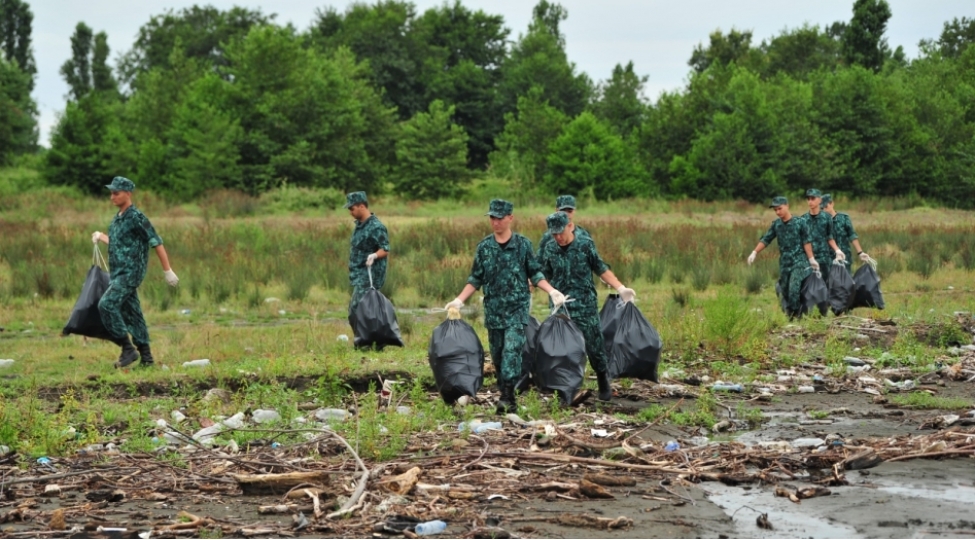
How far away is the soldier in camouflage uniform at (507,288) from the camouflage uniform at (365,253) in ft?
11.4

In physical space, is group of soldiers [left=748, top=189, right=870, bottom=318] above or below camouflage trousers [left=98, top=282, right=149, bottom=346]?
above

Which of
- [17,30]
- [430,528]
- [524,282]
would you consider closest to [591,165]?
[524,282]

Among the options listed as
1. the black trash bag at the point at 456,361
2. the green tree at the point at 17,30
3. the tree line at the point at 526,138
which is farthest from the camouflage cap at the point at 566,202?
the green tree at the point at 17,30

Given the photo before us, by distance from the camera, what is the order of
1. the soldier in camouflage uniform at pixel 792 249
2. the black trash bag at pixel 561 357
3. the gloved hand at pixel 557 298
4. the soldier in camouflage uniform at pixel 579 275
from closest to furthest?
the gloved hand at pixel 557 298, the black trash bag at pixel 561 357, the soldier in camouflage uniform at pixel 579 275, the soldier in camouflage uniform at pixel 792 249

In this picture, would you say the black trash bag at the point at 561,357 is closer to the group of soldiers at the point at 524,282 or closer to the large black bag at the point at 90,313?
the group of soldiers at the point at 524,282

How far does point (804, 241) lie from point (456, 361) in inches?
294

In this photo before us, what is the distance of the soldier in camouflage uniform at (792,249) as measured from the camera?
15.8 m

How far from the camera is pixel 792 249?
1594cm

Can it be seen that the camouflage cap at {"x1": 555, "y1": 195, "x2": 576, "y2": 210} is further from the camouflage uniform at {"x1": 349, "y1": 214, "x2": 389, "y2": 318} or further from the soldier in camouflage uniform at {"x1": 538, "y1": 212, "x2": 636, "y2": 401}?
the camouflage uniform at {"x1": 349, "y1": 214, "x2": 389, "y2": 318}

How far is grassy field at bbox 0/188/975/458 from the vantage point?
34.2ft

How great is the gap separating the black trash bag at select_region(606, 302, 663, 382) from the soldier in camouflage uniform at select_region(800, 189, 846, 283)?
241 inches

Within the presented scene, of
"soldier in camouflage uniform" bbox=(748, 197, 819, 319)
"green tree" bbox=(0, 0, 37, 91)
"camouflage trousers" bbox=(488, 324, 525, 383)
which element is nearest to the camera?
"camouflage trousers" bbox=(488, 324, 525, 383)


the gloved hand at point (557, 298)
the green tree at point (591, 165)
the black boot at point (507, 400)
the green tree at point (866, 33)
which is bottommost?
the black boot at point (507, 400)

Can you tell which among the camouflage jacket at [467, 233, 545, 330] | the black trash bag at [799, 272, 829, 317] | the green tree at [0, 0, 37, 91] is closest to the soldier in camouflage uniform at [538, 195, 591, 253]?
the camouflage jacket at [467, 233, 545, 330]
